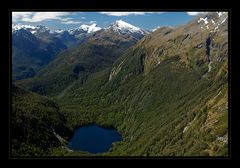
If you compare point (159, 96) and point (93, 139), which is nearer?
point (93, 139)

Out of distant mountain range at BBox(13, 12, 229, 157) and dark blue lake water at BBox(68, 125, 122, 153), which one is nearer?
distant mountain range at BBox(13, 12, 229, 157)

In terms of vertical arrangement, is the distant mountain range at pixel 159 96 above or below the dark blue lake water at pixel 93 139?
above

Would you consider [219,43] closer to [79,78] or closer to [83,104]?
[83,104]

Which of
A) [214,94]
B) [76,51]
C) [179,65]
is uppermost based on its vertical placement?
[76,51]

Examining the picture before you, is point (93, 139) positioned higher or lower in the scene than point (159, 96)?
lower

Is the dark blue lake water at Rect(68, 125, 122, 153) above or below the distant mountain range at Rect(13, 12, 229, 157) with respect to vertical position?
below

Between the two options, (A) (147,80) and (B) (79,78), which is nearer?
(A) (147,80)

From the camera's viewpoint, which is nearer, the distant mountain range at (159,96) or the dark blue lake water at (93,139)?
the distant mountain range at (159,96)
